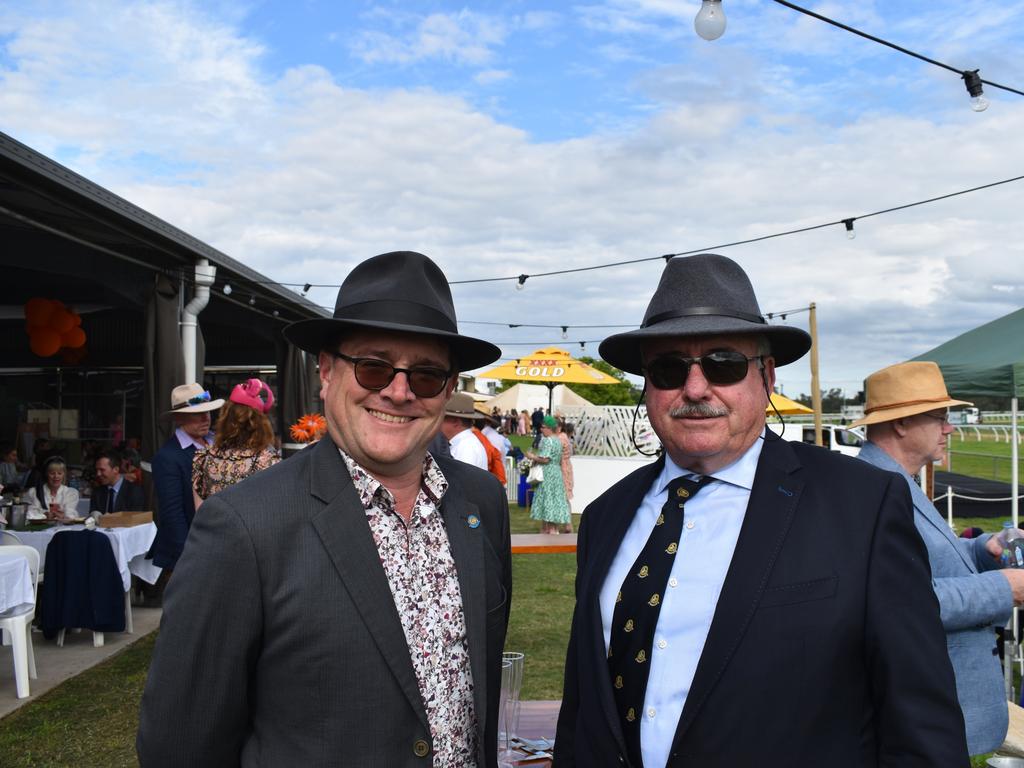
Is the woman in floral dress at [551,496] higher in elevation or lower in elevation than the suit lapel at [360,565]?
lower

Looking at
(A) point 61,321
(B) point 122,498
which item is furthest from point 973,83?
(A) point 61,321

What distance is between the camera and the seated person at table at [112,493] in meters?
8.56

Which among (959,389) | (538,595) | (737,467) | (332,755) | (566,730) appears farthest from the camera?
(538,595)

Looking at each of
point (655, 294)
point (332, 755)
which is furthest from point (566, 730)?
point (655, 294)

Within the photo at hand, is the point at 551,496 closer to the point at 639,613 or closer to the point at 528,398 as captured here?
the point at 639,613

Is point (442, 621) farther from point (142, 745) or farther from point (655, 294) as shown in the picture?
point (655, 294)

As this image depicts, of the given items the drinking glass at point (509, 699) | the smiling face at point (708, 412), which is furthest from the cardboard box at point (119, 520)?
the smiling face at point (708, 412)

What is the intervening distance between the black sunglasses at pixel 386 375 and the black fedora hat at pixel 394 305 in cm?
8

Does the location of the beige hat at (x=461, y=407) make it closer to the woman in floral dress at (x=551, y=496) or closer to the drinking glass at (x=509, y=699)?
the woman in floral dress at (x=551, y=496)

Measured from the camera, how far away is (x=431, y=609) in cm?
175

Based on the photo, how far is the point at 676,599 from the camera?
1741mm

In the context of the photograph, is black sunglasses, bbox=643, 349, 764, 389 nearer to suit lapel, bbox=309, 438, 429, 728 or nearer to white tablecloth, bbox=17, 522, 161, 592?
suit lapel, bbox=309, 438, 429, 728

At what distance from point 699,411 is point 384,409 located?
27.9 inches

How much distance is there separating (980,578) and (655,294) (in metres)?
1.51
